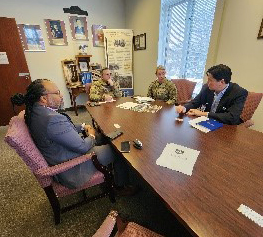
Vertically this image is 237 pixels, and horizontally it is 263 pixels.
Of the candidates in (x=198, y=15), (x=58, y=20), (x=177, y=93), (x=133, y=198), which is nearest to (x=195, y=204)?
(x=133, y=198)

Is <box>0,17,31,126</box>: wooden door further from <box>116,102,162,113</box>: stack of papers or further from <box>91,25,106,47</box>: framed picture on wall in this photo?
<box>116,102,162,113</box>: stack of papers

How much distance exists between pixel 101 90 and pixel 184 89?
143cm

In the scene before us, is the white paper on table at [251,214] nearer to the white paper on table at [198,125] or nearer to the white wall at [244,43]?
the white paper on table at [198,125]

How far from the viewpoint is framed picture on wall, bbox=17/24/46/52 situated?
3787 millimetres

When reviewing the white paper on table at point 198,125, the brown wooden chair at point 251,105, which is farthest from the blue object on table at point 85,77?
the brown wooden chair at point 251,105

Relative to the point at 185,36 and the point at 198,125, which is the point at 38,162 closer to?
the point at 198,125

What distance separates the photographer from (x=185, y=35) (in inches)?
131

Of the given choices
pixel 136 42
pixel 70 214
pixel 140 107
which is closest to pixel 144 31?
pixel 136 42

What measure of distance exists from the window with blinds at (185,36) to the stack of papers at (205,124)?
1718 mm

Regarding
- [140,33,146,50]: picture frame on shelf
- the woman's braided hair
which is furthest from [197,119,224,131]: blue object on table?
[140,33,146,50]: picture frame on shelf

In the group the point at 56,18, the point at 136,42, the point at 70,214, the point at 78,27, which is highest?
the point at 56,18

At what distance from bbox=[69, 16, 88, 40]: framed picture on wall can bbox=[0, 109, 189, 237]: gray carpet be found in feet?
12.3

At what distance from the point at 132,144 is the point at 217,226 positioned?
738 mm

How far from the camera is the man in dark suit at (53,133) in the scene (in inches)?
46.3
